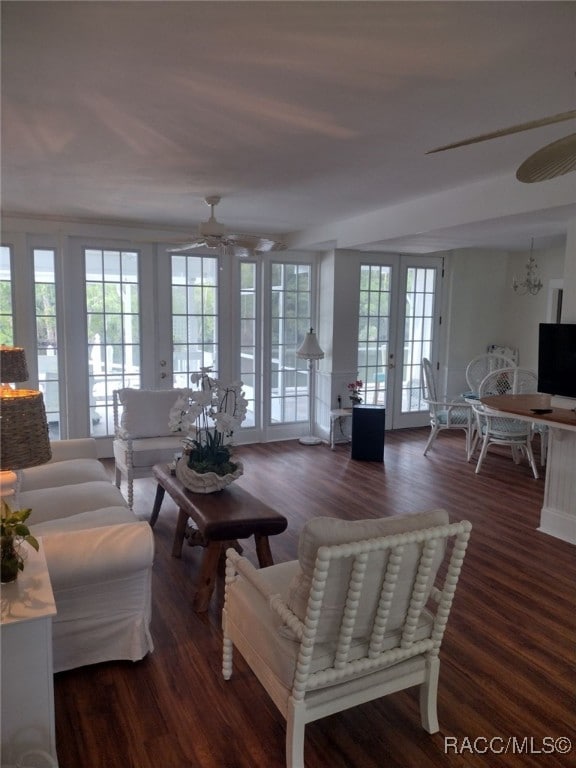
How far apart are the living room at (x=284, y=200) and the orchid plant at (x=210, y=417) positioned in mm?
700

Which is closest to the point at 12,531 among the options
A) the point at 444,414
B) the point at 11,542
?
the point at 11,542

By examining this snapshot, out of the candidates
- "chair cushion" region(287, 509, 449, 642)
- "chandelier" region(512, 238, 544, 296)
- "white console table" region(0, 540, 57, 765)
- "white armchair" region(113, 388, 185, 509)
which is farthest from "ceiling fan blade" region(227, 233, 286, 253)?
"chandelier" region(512, 238, 544, 296)

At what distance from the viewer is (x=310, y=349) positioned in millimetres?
6367

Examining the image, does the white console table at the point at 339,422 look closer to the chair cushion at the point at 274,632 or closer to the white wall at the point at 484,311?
the white wall at the point at 484,311

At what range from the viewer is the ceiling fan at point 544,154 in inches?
62.2

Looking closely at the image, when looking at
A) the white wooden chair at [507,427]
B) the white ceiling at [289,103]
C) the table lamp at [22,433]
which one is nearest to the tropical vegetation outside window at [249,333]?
the white ceiling at [289,103]

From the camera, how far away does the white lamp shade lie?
6367 millimetres

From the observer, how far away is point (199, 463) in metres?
3.31

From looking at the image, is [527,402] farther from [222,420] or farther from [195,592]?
[195,592]

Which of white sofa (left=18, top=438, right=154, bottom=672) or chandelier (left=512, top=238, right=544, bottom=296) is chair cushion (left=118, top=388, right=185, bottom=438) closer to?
white sofa (left=18, top=438, right=154, bottom=672)

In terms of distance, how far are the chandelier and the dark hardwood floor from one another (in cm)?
372

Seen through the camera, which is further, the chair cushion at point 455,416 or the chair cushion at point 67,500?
the chair cushion at point 455,416

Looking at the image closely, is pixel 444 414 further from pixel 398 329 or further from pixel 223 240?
pixel 223 240

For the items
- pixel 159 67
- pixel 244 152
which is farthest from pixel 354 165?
pixel 159 67
